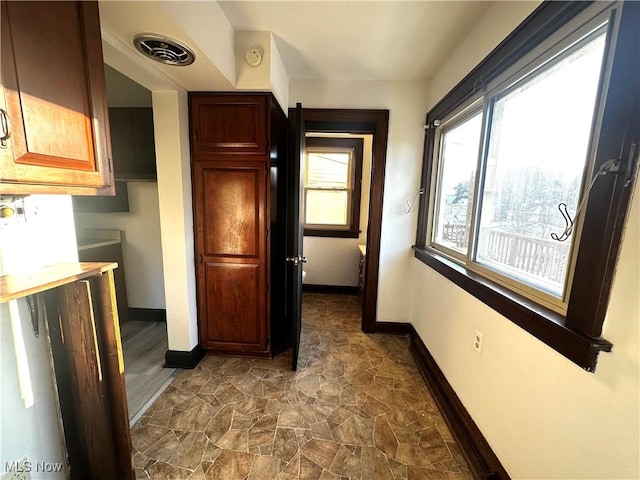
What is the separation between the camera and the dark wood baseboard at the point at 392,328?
2738 millimetres

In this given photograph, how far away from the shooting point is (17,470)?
96 centimetres

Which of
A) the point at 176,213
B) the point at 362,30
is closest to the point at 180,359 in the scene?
the point at 176,213

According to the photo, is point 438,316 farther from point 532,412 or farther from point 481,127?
point 481,127

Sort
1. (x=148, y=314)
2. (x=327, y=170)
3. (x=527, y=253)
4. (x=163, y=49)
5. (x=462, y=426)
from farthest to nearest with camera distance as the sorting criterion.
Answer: (x=327, y=170) < (x=148, y=314) < (x=462, y=426) < (x=163, y=49) < (x=527, y=253)

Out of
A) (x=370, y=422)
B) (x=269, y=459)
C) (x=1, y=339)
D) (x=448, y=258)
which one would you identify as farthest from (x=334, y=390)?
(x=1, y=339)

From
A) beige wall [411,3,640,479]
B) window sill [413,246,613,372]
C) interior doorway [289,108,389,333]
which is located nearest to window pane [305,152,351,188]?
interior doorway [289,108,389,333]

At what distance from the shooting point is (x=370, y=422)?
1631mm

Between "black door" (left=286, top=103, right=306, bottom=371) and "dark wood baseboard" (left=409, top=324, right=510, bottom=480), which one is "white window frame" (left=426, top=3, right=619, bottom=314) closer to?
"dark wood baseboard" (left=409, top=324, right=510, bottom=480)

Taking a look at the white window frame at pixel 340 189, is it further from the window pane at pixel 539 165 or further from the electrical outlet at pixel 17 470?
the electrical outlet at pixel 17 470

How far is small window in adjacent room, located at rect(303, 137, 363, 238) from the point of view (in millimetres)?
3705

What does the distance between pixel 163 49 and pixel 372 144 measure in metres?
1.86

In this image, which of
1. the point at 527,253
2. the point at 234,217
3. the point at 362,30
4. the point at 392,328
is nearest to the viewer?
the point at 527,253

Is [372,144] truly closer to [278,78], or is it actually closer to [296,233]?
[278,78]

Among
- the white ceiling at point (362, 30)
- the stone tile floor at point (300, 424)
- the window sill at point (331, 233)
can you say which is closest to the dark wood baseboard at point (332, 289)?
the window sill at point (331, 233)
